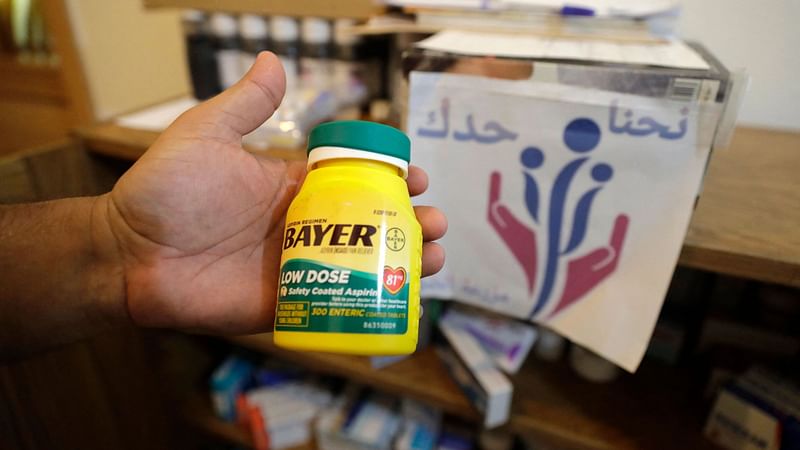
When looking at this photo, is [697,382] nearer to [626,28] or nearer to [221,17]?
[626,28]

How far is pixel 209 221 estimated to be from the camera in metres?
0.42

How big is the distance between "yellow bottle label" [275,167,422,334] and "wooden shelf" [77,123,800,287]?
247 millimetres

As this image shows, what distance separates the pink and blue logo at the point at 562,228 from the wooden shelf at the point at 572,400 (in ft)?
0.68

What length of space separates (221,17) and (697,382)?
2.93ft

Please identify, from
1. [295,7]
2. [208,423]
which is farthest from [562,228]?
[208,423]

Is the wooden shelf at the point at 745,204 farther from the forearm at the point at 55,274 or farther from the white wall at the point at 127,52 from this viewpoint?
the white wall at the point at 127,52

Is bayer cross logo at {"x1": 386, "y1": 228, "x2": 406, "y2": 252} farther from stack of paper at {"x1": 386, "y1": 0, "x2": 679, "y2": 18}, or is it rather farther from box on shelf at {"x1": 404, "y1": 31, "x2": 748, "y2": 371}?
stack of paper at {"x1": 386, "y1": 0, "x2": 679, "y2": 18}

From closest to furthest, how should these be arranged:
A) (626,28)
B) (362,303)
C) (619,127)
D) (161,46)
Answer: (362,303)
(619,127)
(626,28)
(161,46)

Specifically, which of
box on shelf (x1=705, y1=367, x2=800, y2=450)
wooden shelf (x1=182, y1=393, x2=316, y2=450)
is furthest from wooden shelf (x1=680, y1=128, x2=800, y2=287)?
wooden shelf (x1=182, y1=393, x2=316, y2=450)

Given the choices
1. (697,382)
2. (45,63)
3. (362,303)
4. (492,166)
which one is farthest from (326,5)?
(45,63)

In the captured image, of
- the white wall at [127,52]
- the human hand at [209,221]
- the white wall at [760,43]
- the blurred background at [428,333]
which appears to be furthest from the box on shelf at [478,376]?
the white wall at [127,52]

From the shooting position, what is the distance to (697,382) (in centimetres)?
69

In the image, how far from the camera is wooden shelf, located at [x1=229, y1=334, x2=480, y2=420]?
25.3 inches

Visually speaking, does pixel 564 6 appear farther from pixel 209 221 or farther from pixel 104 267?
pixel 104 267
